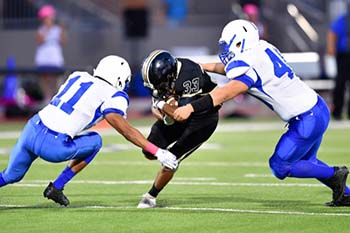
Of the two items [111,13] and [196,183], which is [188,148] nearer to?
[196,183]

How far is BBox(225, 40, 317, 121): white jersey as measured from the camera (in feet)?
30.3

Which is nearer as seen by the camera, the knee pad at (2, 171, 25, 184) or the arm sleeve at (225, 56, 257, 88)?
the arm sleeve at (225, 56, 257, 88)

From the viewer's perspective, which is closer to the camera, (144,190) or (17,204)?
(17,204)

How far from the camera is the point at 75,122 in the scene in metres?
9.41

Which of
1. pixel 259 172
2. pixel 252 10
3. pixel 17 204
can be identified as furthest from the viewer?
pixel 252 10

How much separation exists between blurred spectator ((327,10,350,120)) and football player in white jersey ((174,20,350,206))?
9.90 metres

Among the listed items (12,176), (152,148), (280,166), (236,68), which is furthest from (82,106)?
(280,166)

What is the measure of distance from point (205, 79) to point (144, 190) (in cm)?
150

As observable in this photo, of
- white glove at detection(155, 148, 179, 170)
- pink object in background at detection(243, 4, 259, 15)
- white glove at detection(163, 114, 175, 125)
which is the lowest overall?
pink object in background at detection(243, 4, 259, 15)

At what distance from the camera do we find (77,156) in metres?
9.48

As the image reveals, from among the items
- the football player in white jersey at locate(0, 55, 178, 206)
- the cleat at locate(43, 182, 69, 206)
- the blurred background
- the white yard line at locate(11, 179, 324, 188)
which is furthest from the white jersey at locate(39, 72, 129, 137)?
the blurred background

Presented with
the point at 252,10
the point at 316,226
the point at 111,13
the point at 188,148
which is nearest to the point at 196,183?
the point at 188,148

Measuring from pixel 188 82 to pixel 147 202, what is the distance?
1067mm

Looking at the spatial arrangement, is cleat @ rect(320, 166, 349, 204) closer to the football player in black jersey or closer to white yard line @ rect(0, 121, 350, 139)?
the football player in black jersey
